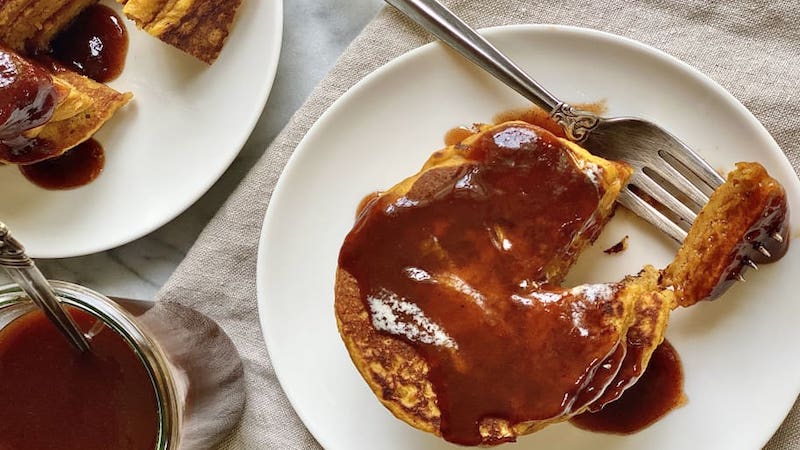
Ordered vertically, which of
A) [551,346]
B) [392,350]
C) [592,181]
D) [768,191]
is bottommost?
[392,350]

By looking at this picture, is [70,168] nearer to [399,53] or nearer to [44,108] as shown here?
[44,108]

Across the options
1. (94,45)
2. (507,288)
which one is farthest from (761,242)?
A: (94,45)

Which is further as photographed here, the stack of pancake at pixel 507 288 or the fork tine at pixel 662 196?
the fork tine at pixel 662 196

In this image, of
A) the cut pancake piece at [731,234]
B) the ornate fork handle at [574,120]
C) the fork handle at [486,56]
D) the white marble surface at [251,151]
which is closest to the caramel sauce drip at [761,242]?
the cut pancake piece at [731,234]

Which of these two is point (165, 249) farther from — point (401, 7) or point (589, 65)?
point (589, 65)

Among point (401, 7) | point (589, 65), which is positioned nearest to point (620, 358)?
point (589, 65)

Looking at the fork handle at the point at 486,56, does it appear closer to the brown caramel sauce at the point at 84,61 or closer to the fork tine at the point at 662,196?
the fork tine at the point at 662,196

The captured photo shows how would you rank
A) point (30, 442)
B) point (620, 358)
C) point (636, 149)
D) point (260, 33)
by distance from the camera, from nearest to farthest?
point (30, 442), point (620, 358), point (636, 149), point (260, 33)

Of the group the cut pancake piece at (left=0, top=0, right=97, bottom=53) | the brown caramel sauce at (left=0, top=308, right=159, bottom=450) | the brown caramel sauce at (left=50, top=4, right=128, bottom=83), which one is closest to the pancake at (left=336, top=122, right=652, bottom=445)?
the brown caramel sauce at (left=0, top=308, right=159, bottom=450)
